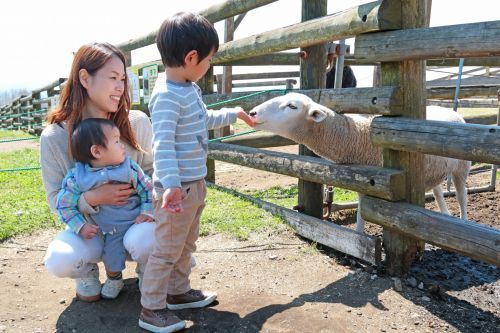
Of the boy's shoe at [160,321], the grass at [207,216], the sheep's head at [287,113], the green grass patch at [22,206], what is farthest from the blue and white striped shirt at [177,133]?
the green grass patch at [22,206]

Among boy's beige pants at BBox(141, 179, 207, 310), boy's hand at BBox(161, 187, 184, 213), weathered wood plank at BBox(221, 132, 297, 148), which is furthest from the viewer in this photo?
weathered wood plank at BBox(221, 132, 297, 148)

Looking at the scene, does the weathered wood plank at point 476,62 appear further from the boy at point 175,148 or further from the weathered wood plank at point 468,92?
the boy at point 175,148

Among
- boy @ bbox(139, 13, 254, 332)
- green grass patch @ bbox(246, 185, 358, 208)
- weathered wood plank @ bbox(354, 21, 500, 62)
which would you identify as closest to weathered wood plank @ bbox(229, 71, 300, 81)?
green grass patch @ bbox(246, 185, 358, 208)

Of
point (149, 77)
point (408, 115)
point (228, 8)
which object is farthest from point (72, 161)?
point (149, 77)

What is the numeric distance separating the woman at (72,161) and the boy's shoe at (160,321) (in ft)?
→ 1.08

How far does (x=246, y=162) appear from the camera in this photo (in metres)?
4.69

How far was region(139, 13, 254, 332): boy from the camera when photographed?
2.18 m

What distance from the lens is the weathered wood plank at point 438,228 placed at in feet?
8.14

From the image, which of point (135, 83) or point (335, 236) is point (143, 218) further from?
point (135, 83)

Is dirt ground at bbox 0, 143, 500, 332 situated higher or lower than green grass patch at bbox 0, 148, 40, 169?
higher

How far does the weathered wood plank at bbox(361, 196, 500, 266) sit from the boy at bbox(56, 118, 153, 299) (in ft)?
4.95

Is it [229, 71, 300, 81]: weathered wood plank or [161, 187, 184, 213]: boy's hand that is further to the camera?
[229, 71, 300, 81]: weathered wood plank

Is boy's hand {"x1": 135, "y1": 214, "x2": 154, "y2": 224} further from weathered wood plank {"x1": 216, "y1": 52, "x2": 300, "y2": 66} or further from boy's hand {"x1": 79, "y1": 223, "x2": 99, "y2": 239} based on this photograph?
weathered wood plank {"x1": 216, "y1": 52, "x2": 300, "y2": 66}

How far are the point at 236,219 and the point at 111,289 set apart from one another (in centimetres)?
165
